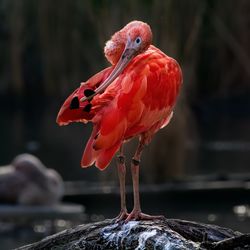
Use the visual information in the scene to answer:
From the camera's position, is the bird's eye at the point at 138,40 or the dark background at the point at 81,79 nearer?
the bird's eye at the point at 138,40

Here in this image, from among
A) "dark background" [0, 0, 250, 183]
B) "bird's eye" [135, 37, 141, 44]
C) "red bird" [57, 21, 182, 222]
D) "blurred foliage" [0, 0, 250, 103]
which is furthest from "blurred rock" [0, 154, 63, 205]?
"blurred foliage" [0, 0, 250, 103]

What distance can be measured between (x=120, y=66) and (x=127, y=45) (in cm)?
16

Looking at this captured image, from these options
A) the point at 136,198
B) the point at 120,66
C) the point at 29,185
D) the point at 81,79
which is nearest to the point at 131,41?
the point at 120,66

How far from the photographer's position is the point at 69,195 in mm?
15148

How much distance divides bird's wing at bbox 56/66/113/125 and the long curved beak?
0.10ft

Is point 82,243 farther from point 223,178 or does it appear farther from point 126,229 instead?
point 223,178

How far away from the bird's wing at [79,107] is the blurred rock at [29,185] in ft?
28.8

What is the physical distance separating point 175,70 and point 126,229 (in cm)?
82

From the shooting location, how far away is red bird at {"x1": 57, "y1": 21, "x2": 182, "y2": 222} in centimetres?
515

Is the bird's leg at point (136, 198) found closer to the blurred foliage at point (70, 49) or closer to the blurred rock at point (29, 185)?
the blurred rock at point (29, 185)

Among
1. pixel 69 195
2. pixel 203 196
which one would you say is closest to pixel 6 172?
pixel 69 195

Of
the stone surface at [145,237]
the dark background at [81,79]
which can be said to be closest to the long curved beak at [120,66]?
the stone surface at [145,237]

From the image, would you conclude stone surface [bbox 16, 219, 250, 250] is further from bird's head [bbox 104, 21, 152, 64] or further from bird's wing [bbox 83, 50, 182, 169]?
bird's head [bbox 104, 21, 152, 64]

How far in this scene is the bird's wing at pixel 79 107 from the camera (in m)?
5.21
